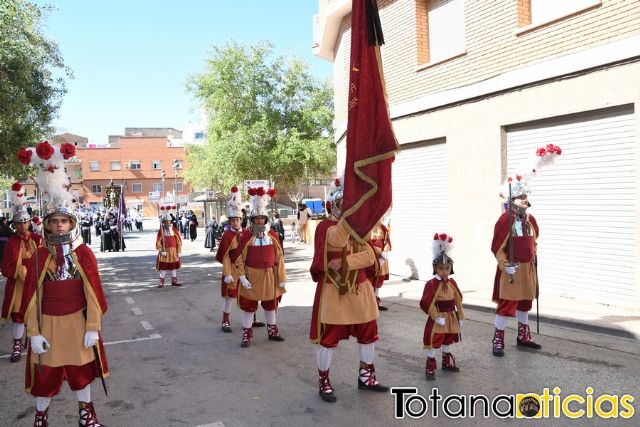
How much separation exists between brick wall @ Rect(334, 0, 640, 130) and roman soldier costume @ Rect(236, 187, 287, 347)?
632 cm

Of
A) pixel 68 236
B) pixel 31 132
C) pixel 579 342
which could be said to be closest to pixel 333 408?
pixel 68 236

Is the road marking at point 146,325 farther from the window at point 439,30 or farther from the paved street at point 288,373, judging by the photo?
the window at point 439,30

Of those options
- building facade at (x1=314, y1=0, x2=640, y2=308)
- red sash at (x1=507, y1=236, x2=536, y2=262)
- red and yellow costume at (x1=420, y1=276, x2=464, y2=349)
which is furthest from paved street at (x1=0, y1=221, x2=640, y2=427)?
building facade at (x1=314, y1=0, x2=640, y2=308)

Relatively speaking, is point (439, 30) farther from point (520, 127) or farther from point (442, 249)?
point (442, 249)

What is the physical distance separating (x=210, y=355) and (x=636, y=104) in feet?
25.6

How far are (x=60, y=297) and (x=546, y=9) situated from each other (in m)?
10.2

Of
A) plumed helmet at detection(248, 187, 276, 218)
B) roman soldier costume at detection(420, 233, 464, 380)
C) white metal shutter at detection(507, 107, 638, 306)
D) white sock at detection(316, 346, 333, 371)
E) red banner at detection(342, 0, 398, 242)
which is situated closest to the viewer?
red banner at detection(342, 0, 398, 242)

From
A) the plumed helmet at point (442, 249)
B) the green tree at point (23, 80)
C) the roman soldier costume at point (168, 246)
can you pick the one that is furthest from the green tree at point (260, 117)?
the plumed helmet at point (442, 249)

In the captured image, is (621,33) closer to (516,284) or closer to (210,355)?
(516,284)

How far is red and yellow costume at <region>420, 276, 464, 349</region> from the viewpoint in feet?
19.7

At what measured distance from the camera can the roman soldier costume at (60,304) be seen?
181 inches

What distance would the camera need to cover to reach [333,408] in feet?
17.1

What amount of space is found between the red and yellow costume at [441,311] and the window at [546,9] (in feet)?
21.0

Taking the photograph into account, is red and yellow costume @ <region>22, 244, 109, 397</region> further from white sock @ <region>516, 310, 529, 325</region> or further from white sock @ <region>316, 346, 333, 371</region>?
white sock @ <region>516, 310, 529, 325</region>
